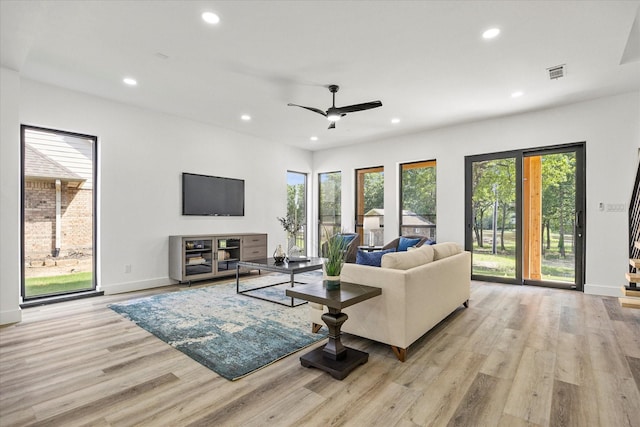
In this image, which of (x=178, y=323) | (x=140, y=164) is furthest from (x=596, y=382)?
(x=140, y=164)

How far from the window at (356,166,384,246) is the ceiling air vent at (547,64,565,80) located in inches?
142

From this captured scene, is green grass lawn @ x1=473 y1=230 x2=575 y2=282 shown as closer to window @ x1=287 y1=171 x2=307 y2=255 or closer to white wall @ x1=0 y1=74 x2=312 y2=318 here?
window @ x1=287 y1=171 x2=307 y2=255

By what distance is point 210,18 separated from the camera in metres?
2.78

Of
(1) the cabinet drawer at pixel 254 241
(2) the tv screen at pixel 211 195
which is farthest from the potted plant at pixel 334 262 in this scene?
(2) the tv screen at pixel 211 195

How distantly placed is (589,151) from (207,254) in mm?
6068

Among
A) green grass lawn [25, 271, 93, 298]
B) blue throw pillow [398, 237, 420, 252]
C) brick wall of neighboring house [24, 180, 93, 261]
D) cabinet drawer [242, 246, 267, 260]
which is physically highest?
brick wall of neighboring house [24, 180, 93, 261]

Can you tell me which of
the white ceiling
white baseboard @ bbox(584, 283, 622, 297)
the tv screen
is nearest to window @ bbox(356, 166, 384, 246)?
the white ceiling

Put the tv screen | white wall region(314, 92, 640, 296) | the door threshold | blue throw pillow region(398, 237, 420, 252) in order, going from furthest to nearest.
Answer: the tv screen < blue throw pillow region(398, 237, 420, 252) < white wall region(314, 92, 640, 296) < the door threshold

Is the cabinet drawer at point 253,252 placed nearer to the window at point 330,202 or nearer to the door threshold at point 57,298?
the window at point 330,202

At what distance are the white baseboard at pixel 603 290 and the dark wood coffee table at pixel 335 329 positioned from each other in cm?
410

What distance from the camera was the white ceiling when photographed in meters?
2.68

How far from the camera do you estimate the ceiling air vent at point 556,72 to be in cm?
369

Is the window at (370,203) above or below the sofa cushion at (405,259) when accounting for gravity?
above

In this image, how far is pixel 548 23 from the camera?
2.85m
